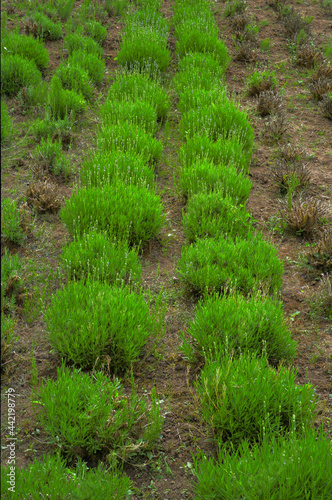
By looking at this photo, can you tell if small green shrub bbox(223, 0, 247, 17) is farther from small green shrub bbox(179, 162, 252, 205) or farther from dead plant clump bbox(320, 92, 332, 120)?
small green shrub bbox(179, 162, 252, 205)

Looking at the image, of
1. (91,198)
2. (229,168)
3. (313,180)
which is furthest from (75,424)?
(313,180)

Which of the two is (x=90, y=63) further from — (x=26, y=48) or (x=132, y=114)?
(x=132, y=114)

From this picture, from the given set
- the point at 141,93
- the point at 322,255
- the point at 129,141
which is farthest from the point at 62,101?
the point at 322,255

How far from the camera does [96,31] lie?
9.23 m

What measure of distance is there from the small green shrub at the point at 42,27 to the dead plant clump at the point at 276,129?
4.24 meters

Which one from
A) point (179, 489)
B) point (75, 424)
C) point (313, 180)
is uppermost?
point (313, 180)

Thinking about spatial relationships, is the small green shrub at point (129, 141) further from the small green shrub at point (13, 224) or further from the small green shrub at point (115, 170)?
the small green shrub at point (13, 224)

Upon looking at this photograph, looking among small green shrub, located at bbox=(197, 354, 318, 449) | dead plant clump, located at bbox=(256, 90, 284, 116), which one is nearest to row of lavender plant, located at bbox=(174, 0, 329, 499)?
small green shrub, located at bbox=(197, 354, 318, 449)

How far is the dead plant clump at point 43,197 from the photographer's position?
5023 mm

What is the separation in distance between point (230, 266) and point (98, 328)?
1.40m

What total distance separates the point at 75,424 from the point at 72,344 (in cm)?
66

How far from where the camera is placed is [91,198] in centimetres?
468

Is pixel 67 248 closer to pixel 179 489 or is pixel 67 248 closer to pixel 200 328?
pixel 200 328

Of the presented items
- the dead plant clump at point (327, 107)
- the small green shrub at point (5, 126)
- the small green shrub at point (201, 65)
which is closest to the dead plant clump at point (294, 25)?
the small green shrub at point (201, 65)
